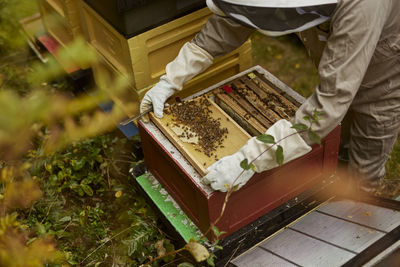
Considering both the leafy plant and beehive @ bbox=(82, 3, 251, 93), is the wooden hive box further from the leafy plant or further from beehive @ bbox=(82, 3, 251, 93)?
beehive @ bbox=(82, 3, 251, 93)

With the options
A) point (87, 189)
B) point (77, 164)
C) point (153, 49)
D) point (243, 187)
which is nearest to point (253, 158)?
point (243, 187)

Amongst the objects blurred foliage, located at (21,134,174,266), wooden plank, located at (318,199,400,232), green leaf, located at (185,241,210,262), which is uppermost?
green leaf, located at (185,241,210,262)

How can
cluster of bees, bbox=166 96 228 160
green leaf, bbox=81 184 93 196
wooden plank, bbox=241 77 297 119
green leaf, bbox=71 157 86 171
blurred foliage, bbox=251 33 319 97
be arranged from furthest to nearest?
1. blurred foliage, bbox=251 33 319 97
2. green leaf, bbox=71 157 86 171
3. green leaf, bbox=81 184 93 196
4. wooden plank, bbox=241 77 297 119
5. cluster of bees, bbox=166 96 228 160

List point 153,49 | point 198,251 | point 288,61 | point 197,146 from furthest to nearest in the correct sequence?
1. point 288,61
2. point 153,49
3. point 197,146
4. point 198,251

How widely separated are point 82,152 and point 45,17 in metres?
1.38

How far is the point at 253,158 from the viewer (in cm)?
233

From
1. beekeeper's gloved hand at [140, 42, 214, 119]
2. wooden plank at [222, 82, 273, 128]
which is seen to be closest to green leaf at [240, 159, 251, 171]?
wooden plank at [222, 82, 273, 128]

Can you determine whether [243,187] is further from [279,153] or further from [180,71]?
[180,71]

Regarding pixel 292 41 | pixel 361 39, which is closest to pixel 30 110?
pixel 361 39

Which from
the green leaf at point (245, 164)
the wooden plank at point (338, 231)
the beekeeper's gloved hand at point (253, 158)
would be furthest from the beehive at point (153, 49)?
the wooden plank at point (338, 231)

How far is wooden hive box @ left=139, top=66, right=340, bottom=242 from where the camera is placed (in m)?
2.45

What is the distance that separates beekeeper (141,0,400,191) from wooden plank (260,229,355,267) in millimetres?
495

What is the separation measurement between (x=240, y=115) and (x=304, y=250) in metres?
0.80

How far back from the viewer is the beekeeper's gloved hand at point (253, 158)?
2.31m
